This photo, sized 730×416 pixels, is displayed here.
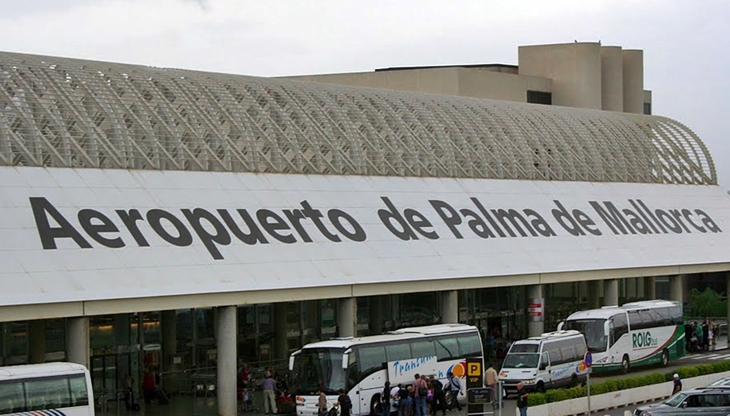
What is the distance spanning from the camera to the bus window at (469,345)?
42219mm

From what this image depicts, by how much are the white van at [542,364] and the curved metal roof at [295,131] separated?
30.7 feet

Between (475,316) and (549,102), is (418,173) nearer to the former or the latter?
(475,316)

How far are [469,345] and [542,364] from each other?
283cm

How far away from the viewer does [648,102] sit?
113 meters

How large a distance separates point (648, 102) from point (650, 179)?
50.4 metres

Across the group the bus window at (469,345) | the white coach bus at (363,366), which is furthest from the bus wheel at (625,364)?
the white coach bus at (363,366)

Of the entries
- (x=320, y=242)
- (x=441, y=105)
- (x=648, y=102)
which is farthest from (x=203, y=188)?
(x=648, y=102)

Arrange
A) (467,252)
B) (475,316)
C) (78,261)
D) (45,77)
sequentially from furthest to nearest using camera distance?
(475,316) → (467,252) → (45,77) → (78,261)

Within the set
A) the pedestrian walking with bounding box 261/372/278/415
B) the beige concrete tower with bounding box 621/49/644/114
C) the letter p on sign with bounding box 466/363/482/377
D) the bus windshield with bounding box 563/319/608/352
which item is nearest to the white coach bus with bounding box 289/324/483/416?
the pedestrian walking with bounding box 261/372/278/415

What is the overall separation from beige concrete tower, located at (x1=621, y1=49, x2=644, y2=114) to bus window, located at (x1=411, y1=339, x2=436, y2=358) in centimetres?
6535

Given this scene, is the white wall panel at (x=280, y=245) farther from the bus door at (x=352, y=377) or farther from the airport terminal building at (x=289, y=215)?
the bus door at (x=352, y=377)

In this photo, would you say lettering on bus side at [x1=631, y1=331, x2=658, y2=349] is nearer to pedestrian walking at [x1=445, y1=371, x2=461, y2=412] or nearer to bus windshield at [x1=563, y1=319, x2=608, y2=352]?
bus windshield at [x1=563, y1=319, x2=608, y2=352]

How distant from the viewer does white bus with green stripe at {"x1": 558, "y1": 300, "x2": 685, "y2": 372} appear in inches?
1925

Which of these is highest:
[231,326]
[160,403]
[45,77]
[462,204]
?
[45,77]
